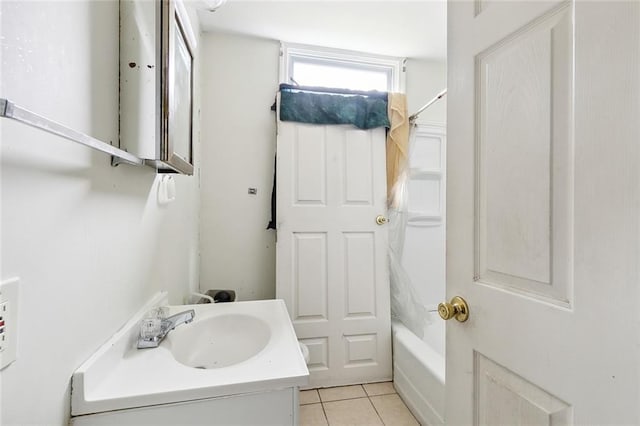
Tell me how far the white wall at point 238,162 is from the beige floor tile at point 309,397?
2.21 ft

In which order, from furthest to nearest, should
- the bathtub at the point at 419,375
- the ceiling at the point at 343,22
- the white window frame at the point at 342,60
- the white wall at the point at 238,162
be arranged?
the white window frame at the point at 342,60
the white wall at the point at 238,162
the ceiling at the point at 343,22
the bathtub at the point at 419,375

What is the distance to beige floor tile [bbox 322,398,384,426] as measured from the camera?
5.15 feet

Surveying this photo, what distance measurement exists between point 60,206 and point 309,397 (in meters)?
1.75

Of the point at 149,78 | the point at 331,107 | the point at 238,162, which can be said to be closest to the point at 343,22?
the point at 331,107

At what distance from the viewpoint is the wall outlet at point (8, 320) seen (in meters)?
0.42

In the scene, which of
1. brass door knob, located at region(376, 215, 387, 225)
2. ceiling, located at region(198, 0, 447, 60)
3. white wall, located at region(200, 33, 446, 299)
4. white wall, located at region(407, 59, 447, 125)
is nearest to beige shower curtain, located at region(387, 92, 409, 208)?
brass door knob, located at region(376, 215, 387, 225)

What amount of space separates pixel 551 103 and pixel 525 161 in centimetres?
12

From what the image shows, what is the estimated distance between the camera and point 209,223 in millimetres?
1965

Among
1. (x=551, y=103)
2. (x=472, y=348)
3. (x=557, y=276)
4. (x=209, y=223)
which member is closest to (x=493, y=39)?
(x=551, y=103)

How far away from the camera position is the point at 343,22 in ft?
6.09

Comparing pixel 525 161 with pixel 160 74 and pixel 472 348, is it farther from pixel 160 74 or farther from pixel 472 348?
pixel 160 74

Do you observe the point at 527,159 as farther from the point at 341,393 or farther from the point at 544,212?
the point at 341,393

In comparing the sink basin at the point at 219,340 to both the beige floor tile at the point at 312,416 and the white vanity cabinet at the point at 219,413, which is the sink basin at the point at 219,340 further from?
the beige floor tile at the point at 312,416

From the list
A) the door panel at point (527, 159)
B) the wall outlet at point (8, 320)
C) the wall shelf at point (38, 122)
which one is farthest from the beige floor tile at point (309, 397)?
the wall shelf at point (38, 122)
